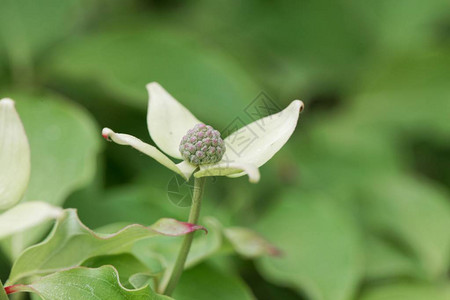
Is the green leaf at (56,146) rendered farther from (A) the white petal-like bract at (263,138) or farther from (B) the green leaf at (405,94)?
(B) the green leaf at (405,94)

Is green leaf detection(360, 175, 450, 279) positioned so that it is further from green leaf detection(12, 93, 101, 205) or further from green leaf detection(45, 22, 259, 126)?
green leaf detection(12, 93, 101, 205)

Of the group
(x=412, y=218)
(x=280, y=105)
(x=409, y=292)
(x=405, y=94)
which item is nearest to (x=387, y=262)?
(x=409, y=292)

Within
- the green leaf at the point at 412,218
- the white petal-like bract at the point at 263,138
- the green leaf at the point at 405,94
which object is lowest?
the white petal-like bract at the point at 263,138

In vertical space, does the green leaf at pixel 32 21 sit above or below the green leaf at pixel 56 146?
above

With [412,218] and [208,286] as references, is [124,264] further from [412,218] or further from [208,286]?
[412,218]

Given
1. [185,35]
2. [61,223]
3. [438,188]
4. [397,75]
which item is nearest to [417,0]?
[397,75]

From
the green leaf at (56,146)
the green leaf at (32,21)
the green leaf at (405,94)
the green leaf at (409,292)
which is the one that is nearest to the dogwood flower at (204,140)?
the green leaf at (56,146)

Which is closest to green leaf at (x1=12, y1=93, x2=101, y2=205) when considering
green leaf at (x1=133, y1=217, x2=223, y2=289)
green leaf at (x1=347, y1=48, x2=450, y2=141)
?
green leaf at (x1=133, y1=217, x2=223, y2=289)
